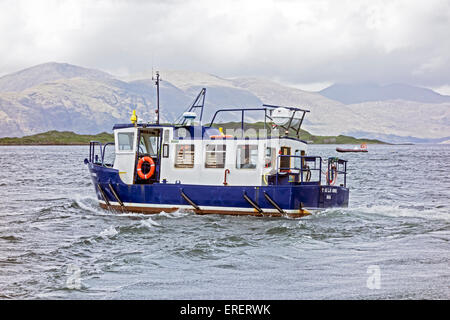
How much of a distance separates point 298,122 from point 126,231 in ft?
28.5

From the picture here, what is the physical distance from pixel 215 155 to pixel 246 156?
131cm

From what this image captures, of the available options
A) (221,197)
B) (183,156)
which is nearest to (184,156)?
(183,156)

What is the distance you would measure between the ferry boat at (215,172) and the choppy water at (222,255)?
1.87 feet

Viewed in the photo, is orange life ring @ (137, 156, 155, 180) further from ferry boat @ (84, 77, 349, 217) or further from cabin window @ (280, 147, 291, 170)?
cabin window @ (280, 147, 291, 170)

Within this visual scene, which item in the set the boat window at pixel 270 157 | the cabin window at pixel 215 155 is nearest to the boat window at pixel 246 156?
the boat window at pixel 270 157

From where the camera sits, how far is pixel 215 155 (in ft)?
77.0

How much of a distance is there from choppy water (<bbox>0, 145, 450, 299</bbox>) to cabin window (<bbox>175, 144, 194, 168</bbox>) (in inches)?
82.5

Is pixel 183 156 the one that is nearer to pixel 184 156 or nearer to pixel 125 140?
pixel 184 156

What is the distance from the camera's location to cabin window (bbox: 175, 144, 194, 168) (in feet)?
78.2

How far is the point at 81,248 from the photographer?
17734 millimetres

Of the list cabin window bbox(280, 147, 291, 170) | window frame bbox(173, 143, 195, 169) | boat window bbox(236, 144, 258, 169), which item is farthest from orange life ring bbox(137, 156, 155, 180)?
cabin window bbox(280, 147, 291, 170)

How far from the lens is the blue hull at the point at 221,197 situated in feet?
72.9
